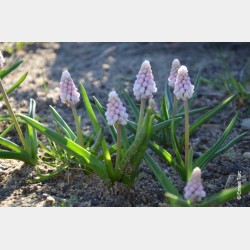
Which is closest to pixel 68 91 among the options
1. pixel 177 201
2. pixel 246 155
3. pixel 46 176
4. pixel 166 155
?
pixel 46 176

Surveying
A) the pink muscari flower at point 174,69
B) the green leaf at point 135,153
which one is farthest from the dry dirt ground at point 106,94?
the pink muscari flower at point 174,69

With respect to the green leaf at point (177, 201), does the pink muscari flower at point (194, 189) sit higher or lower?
higher

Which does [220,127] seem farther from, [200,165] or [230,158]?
[200,165]

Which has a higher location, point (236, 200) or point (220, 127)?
point (220, 127)

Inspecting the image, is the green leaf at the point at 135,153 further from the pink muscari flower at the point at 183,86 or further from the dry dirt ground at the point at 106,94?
the pink muscari flower at the point at 183,86

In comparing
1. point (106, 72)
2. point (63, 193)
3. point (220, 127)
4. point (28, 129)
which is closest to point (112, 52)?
point (106, 72)
